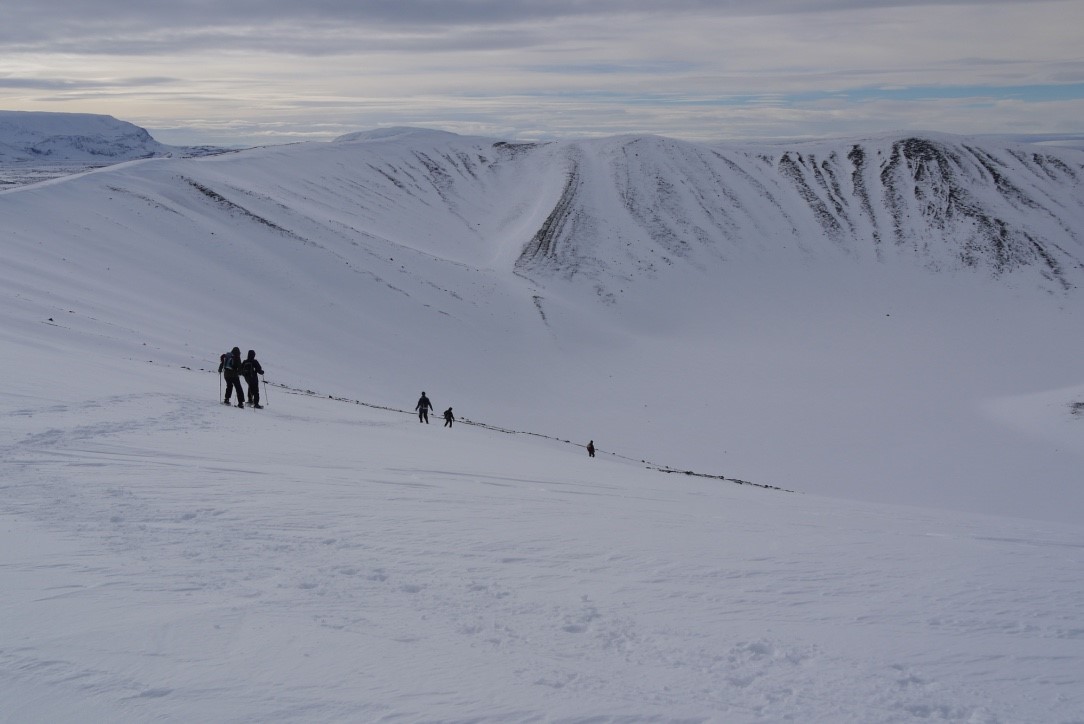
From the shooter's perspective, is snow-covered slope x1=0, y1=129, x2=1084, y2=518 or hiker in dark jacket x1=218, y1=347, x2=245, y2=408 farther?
snow-covered slope x1=0, y1=129, x2=1084, y2=518

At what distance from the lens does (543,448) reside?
22.9m

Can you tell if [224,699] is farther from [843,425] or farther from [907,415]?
[907,415]

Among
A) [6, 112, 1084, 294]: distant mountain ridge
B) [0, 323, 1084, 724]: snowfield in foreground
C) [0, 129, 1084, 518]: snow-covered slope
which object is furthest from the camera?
[6, 112, 1084, 294]: distant mountain ridge

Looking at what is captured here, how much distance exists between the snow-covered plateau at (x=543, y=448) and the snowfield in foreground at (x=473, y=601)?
0.13 ft

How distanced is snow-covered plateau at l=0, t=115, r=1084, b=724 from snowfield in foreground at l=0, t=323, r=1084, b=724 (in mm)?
40

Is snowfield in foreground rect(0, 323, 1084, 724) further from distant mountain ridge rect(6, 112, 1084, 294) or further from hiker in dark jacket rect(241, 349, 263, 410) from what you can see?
distant mountain ridge rect(6, 112, 1084, 294)

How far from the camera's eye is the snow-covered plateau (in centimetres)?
565

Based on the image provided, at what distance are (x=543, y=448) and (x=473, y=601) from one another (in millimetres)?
16029

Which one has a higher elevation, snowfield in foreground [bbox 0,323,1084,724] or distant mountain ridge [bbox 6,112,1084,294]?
distant mountain ridge [bbox 6,112,1084,294]

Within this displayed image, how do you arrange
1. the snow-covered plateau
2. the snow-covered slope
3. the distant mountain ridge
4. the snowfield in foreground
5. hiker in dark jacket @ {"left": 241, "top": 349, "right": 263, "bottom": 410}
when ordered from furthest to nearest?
the distant mountain ridge < the snow-covered slope < hiker in dark jacket @ {"left": 241, "top": 349, "right": 263, "bottom": 410} < the snow-covered plateau < the snowfield in foreground

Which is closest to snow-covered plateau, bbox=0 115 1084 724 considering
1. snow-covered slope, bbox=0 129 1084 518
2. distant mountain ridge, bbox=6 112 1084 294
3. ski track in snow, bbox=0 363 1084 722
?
ski track in snow, bbox=0 363 1084 722

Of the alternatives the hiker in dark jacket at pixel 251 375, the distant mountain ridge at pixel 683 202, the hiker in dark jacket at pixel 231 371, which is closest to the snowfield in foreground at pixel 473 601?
the hiker in dark jacket at pixel 231 371

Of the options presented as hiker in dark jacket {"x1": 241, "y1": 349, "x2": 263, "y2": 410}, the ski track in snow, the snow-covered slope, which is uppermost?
the snow-covered slope

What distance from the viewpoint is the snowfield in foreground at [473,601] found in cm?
522
